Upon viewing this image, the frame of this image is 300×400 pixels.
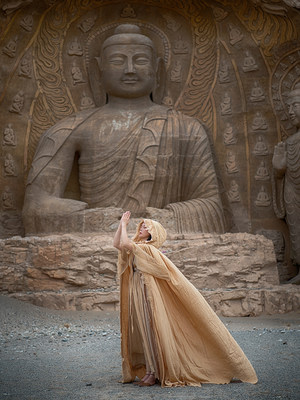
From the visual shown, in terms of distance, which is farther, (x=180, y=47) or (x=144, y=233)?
(x=180, y=47)

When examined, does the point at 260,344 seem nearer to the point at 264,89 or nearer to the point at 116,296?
the point at 116,296

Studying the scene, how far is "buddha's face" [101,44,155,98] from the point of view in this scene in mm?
9930

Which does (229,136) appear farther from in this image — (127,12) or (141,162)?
(127,12)

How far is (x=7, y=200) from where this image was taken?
10.0 m

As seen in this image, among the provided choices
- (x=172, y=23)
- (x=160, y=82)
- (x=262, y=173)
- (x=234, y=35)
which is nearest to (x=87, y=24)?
(x=172, y=23)

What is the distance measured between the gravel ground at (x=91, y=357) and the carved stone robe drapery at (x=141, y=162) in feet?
8.05

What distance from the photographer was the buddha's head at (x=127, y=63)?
9.93 metres

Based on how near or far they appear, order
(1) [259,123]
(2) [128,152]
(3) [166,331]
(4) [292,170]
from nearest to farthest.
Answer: (3) [166,331] → (4) [292,170] → (2) [128,152] → (1) [259,123]

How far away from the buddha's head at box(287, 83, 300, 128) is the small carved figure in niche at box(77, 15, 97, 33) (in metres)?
3.49

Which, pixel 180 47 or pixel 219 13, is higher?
pixel 219 13

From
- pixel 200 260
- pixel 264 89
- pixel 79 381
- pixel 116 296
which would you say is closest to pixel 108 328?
pixel 116 296

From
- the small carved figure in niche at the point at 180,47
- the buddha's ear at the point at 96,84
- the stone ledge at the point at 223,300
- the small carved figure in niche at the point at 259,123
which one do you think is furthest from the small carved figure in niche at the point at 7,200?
the small carved figure in niche at the point at 259,123

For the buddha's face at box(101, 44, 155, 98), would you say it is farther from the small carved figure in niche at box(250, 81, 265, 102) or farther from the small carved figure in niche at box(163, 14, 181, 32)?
the small carved figure in niche at box(250, 81, 265, 102)

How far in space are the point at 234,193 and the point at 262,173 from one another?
539 mm
